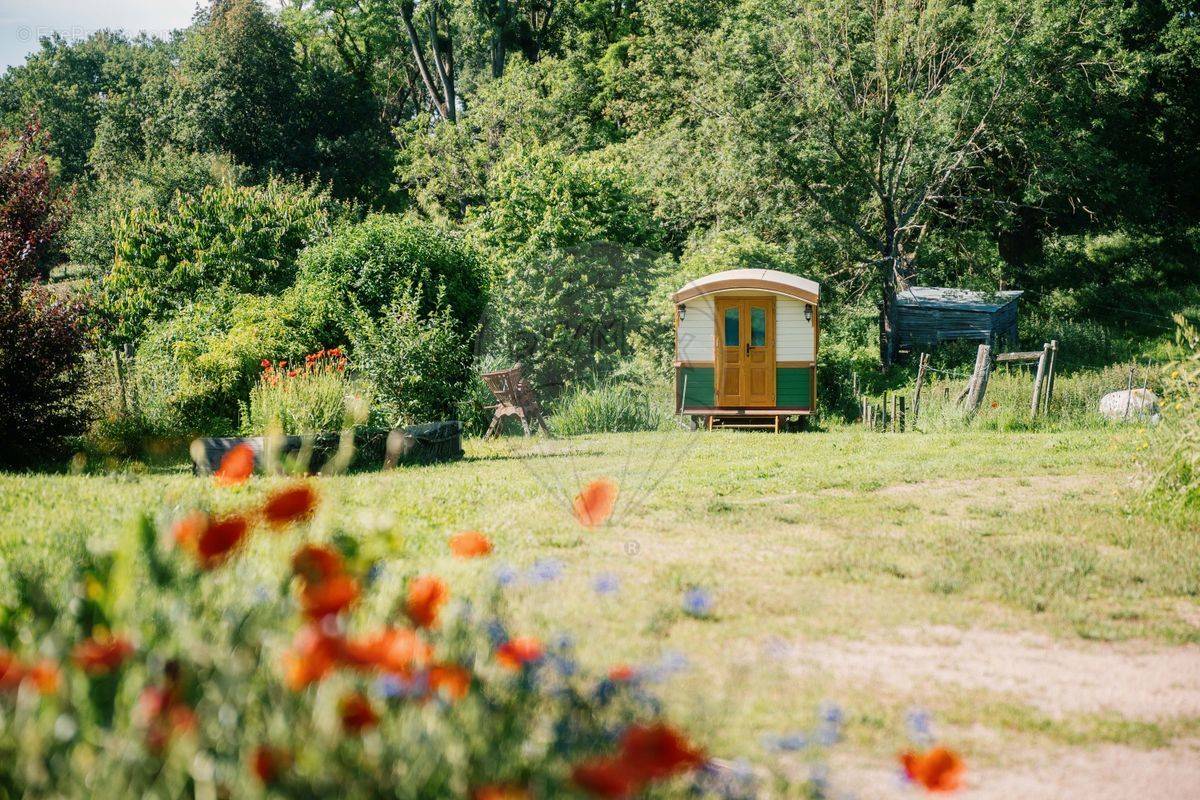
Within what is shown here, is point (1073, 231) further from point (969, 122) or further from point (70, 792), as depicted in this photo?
point (70, 792)

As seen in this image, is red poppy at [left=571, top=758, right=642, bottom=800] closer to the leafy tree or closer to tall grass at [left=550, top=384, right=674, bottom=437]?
tall grass at [left=550, top=384, right=674, bottom=437]

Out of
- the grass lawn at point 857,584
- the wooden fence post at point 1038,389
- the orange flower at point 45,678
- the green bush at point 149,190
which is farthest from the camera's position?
the green bush at point 149,190

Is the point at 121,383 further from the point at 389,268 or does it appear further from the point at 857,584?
the point at 857,584

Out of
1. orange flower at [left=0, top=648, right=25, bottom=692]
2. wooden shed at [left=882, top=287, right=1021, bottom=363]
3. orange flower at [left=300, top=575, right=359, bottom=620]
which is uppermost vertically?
wooden shed at [left=882, top=287, right=1021, bottom=363]

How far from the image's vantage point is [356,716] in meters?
1.76

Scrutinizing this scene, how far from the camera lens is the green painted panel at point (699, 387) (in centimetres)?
1436

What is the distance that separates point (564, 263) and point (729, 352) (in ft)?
10.1

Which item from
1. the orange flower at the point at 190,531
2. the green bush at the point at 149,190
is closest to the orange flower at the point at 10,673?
the orange flower at the point at 190,531

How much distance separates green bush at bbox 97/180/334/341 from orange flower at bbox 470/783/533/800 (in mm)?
16059

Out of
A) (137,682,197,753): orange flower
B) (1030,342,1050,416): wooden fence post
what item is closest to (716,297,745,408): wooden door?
(1030,342,1050,416): wooden fence post

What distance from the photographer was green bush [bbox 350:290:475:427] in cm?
1098

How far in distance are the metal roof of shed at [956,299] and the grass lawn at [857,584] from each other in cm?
1108

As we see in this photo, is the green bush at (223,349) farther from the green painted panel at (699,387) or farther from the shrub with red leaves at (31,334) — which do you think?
the green painted panel at (699,387)

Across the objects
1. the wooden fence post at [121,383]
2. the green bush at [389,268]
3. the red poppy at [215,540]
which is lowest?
the red poppy at [215,540]
